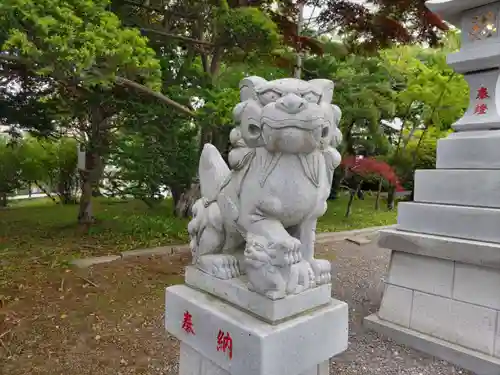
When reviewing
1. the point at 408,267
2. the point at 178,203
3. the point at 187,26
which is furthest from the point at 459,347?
the point at 187,26

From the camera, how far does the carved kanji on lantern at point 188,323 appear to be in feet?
6.34

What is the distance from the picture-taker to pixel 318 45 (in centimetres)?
552

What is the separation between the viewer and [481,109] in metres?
3.10

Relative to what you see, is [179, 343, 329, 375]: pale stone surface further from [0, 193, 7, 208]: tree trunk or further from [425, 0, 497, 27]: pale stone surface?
[0, 193, 7, 208]: tree trunk

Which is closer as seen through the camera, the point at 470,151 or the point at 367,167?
the point at 470,151

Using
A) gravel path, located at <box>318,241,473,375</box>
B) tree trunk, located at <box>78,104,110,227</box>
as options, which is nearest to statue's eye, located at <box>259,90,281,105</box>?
gravel path, located at <box>318,241,473,375</box>

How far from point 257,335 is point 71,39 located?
2531 mm

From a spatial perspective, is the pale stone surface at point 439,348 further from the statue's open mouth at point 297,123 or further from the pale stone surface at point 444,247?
the statue's open mouth at point 297,123

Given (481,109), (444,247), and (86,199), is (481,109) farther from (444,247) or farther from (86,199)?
(86,199)

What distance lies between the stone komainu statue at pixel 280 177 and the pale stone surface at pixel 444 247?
155 cm

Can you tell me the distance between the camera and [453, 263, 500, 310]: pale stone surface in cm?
277

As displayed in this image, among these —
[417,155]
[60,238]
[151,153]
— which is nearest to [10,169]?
[60,238]

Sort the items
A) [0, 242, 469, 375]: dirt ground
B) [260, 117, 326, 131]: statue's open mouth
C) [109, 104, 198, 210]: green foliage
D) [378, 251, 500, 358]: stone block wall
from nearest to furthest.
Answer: [260, 117, 326, 131]: statue's open mouth, [0, 242, 469, 375]: dirt ground, [378, 251, 500, 358]: stone block wall, [109, 104, 198, 210]: green foliage

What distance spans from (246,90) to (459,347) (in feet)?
8.39
